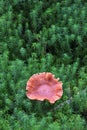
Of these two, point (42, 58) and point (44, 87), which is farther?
point (42, 58)

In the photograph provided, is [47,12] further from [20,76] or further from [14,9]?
[20,76]

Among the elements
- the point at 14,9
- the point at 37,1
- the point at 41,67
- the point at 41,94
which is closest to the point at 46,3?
the point at 37,1

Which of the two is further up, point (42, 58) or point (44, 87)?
point (42, 58)
